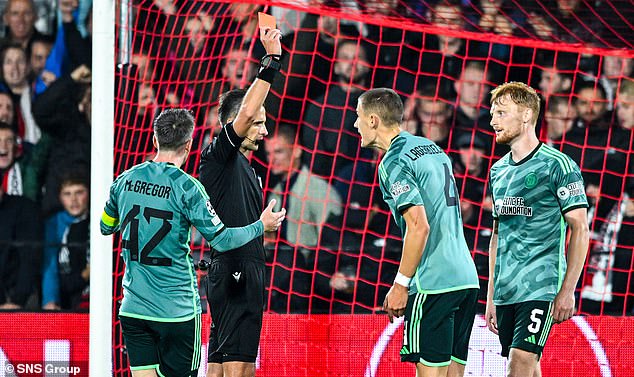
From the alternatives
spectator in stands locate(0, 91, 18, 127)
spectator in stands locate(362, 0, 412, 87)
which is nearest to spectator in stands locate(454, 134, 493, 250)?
spectator in stands locate(362, 0, 412, 87)

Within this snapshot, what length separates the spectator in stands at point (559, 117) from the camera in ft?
22.0

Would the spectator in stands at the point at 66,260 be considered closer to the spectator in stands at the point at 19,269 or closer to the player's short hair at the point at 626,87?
the spectator in stands at the point at 19,269

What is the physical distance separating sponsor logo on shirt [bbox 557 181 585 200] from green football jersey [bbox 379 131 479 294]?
497 millimetres

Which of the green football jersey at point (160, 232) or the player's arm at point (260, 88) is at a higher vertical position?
the player's arm at point (260, 88)

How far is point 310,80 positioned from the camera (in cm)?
691

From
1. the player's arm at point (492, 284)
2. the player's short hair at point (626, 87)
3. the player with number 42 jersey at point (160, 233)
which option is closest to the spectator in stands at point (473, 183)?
the player's short hair at point (626, 87)

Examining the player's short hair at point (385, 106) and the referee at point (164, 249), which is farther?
the player's short hair at point (385, 106)

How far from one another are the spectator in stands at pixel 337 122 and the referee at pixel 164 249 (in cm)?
255

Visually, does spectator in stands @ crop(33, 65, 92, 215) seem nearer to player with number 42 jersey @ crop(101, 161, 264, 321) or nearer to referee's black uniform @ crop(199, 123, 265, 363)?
referee's black uniform @ crop(199, 123, 265, 363)

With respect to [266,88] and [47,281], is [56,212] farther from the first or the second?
[266,88]

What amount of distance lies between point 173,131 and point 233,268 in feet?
2.64

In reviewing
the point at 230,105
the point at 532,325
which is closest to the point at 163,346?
the point at 230,105

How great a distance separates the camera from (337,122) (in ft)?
22.2

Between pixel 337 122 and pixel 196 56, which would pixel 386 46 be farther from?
pixel 196 56
